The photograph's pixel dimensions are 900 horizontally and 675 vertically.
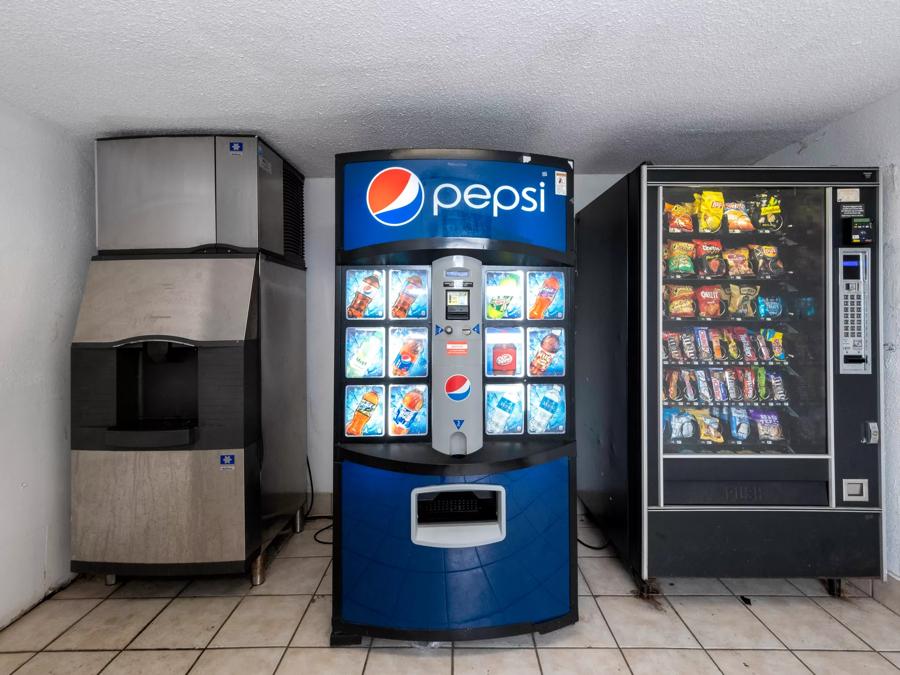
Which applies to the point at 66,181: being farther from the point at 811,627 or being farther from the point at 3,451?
the point at 811,627

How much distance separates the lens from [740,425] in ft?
8.09

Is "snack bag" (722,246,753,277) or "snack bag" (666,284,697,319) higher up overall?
"snack bag" (722,246,753,277)

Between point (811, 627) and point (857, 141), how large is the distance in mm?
2279

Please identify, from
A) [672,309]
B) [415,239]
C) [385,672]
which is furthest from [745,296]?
[385,672]

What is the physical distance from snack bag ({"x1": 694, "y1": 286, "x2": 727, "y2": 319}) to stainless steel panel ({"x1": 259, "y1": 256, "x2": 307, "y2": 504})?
216cm

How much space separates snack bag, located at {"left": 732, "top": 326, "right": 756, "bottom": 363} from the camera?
2451 mm

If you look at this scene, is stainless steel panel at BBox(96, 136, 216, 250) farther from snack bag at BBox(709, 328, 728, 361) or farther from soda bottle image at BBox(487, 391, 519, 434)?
snack bag at BBox(709, 328, 728, 361)

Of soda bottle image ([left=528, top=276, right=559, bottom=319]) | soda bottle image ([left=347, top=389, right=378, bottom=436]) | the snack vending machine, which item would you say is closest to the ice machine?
soda bottle image ([left=347, top=389, right=378, bottom=436])

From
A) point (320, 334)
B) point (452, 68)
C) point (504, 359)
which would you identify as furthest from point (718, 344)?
point (320, 334)

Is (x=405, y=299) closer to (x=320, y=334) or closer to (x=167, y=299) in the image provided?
(x=167, y=299)

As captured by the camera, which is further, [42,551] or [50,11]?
[42,551]

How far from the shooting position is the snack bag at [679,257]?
→ 2436 mm

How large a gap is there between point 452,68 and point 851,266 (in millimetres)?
1975

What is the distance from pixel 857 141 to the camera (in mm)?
2488
